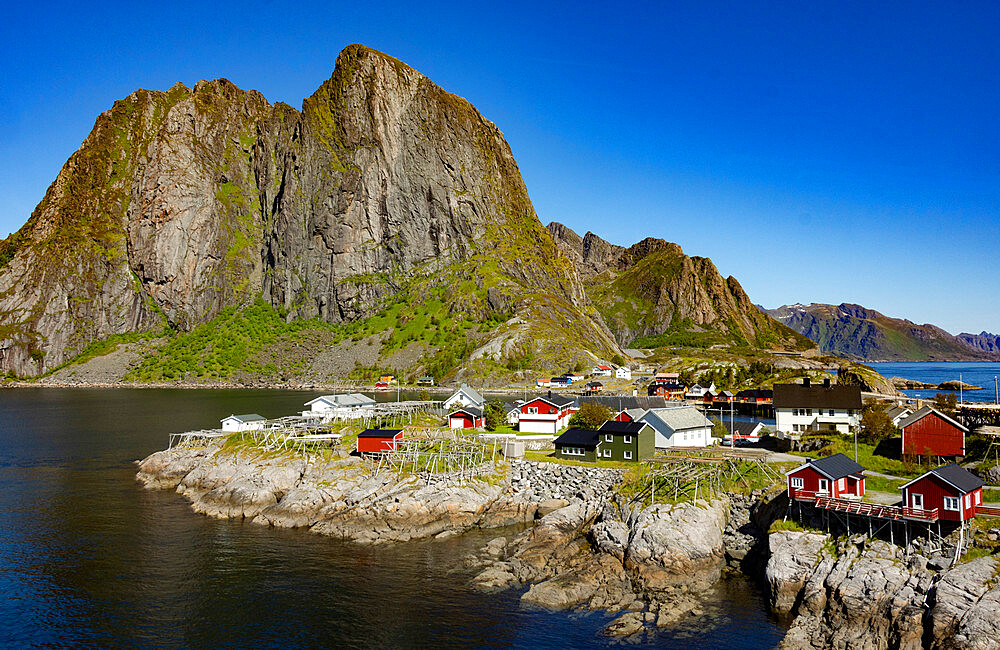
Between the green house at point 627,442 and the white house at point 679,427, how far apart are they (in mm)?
2395

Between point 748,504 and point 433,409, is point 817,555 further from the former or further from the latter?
point 433,409

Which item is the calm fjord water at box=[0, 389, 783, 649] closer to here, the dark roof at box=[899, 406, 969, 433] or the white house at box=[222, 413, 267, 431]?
the white house at box=[222, 413, 267, 431]

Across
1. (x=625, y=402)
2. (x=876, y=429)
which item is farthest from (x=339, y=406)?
(x=876, y=429)

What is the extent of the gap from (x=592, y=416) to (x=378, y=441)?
25.6 meters

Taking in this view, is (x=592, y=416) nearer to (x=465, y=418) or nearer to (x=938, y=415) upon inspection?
(x=465, y=418)

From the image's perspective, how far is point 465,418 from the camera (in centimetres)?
8044

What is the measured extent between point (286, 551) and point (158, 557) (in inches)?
325

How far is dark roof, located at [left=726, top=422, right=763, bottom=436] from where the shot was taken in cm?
7162

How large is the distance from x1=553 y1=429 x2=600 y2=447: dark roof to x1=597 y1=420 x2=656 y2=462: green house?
2.12ft

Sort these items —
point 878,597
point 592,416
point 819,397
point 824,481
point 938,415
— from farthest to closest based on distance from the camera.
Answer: point 819,397 < point 592,416 < point 938,415 < point 824,481 < point 878,597

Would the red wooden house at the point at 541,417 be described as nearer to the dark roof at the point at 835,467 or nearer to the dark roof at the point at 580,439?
A: the dark roof at the point at 580,439

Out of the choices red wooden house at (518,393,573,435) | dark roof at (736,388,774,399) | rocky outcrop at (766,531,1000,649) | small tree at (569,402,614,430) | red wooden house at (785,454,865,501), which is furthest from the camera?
dark roof at (736,388,774,399)

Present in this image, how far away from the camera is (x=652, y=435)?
60.8 meters

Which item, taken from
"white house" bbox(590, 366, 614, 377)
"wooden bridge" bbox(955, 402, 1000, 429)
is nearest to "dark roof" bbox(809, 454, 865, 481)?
"wooden bridge" bbox(955, 402, 1000, 429)
